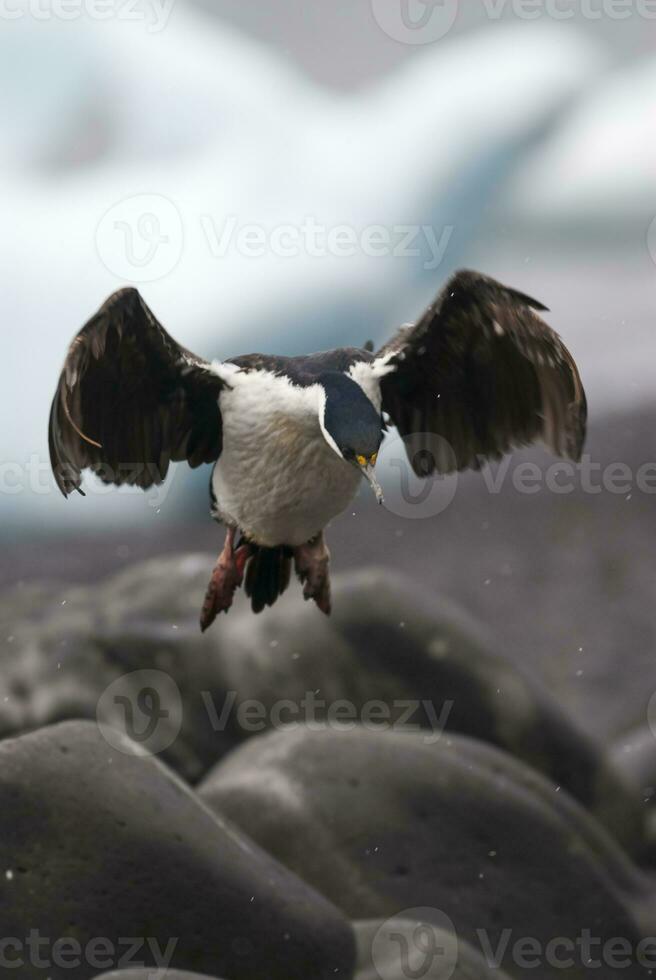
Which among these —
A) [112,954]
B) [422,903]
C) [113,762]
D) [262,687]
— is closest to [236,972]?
[112,954]

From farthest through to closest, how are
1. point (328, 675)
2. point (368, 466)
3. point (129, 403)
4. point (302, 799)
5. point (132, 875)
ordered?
1. point (328, 675)
2. point (302, 799)
3. point (132, 875)
4. point (129, 403)
5. point (368, 466)

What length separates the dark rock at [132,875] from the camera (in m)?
4.55

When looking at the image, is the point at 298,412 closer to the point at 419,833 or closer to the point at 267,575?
the point at 267,575

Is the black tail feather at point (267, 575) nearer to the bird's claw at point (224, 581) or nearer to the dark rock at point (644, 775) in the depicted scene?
the bird's claw at point (224, 581)

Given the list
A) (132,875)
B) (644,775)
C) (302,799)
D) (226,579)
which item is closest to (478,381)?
(226,579)

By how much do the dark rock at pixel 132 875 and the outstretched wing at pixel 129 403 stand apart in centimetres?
118

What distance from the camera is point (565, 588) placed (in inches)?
448

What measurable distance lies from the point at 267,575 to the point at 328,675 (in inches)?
123

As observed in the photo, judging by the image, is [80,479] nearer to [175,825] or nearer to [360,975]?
[175,825]

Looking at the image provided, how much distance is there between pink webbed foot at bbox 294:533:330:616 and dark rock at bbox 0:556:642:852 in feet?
9.93

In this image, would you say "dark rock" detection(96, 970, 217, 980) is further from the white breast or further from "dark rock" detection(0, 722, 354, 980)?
the white breast

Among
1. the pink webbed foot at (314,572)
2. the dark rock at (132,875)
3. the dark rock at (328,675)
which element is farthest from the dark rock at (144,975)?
the dark rock at (328,675)

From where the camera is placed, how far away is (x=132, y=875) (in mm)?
4625

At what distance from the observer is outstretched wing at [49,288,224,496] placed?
3.63 m
